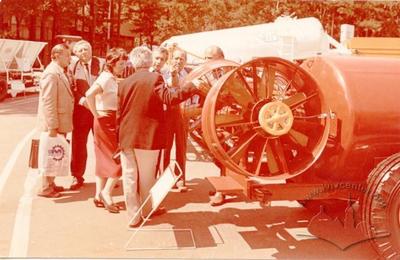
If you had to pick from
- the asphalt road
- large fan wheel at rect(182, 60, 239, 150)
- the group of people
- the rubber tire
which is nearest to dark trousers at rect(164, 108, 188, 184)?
the group of people

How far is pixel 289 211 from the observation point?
16.2 feet

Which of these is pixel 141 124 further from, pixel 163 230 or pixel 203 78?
pixel 163 230

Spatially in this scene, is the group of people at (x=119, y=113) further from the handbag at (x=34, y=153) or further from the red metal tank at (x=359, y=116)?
the red metal tank at (x=359, y=116)

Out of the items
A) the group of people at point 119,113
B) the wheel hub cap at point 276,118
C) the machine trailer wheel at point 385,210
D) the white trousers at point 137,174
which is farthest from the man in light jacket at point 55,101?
the machine trailer wheel at point 385,210

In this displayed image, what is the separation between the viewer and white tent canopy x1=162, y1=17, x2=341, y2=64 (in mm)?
10836

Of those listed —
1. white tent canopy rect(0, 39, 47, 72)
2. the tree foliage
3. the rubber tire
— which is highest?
the tree foliage

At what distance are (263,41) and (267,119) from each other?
7.71 meters

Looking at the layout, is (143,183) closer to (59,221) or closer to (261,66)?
(59,221)

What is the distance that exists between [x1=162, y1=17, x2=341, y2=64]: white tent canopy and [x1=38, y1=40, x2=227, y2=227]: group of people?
5258 mm

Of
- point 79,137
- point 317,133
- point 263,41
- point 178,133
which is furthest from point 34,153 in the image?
point 263,41

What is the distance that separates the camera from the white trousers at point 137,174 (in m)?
4.23

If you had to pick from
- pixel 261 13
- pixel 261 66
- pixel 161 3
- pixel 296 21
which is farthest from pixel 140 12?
pixel 261 66

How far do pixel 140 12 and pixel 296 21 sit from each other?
10.9ft

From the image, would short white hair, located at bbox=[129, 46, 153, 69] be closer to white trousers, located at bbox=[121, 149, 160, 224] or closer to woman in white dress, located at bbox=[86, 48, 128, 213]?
woman in white dress, located at bbox=[86, 48, 128, 213]
